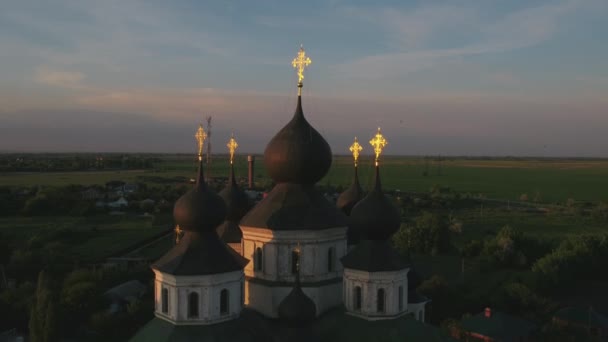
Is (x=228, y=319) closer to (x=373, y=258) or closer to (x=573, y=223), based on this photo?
(x=373, y=258)

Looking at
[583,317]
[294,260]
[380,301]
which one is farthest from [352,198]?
[583,317]

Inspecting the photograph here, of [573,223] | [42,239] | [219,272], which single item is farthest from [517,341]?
[573,223]

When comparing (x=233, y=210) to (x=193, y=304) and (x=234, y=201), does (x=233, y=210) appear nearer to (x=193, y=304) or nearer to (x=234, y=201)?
(x=234, y=201)

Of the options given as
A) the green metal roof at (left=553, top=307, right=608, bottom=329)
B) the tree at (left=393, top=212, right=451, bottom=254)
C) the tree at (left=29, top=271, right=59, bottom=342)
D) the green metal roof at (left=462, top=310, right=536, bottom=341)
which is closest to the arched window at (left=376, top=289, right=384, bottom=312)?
the green metal roof at (left=462, top=310, right=536, bottom=341)

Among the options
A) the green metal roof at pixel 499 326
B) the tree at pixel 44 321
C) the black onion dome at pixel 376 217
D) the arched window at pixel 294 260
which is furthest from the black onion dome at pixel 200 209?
the green metal roof at pixel 499 326

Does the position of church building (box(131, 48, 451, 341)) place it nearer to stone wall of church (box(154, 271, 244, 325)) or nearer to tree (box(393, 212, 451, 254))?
stone wall of church (box(154, 271, 244, 325))

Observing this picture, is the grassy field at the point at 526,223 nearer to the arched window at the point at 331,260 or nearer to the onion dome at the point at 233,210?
the onion dome at the point at 233,210
